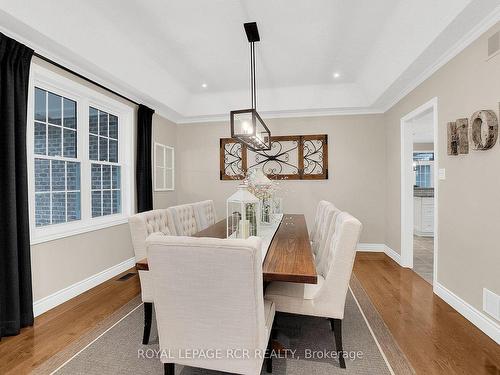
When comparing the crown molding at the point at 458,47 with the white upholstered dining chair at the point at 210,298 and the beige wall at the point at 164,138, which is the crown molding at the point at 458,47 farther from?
the beige wall at the point at 164,138

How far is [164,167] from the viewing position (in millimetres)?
4996

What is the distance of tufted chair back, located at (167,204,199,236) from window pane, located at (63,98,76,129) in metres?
1.55

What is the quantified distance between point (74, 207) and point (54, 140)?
78 cm

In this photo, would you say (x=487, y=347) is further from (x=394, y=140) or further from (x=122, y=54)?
(x=122, y=54)

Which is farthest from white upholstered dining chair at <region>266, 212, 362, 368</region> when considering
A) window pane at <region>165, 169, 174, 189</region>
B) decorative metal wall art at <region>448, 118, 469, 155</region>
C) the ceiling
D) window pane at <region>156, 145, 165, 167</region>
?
window pane at <region>165, 169, 174, 189</region>

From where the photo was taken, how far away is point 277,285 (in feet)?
6.58

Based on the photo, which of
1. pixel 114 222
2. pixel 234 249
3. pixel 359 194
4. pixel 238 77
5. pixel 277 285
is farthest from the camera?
pixel 359 194

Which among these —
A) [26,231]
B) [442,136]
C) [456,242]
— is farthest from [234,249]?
[442,136]

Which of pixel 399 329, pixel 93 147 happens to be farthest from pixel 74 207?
pixel 399 329

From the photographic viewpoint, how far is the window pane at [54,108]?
2.86 metres

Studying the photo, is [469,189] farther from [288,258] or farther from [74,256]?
[74,256]

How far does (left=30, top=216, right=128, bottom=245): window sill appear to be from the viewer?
2590 mm

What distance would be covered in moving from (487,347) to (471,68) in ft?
7.54

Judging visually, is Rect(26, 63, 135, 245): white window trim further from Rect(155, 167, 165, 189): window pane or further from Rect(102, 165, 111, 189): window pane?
Rect(155, 167, 165, 189): window pane
